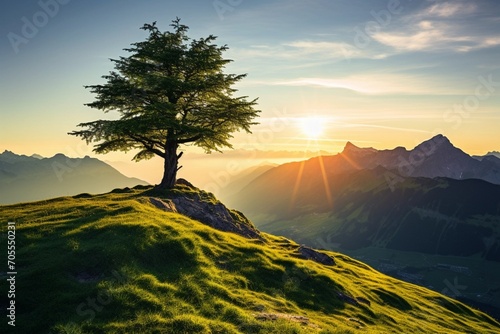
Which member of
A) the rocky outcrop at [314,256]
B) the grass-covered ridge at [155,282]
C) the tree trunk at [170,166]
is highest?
the tree trunk at [170,166]

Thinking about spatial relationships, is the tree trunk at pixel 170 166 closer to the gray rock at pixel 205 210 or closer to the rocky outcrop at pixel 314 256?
the gray rock at pixel 205 210

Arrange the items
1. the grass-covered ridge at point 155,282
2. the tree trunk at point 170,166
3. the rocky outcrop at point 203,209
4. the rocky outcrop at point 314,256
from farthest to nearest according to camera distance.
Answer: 1. the rocky outcrop at point 314,256
2. the tree trunk at point 170,166
3. the rocky outcrop at point 203,209
4. the grass-covered ridge at point 155,282

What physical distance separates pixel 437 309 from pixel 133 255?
54940 mm

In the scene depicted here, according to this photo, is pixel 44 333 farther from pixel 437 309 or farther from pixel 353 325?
pixel 437 309

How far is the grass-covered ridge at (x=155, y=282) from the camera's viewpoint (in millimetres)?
18938

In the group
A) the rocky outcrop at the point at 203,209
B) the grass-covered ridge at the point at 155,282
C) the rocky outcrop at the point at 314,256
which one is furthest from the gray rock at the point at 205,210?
the rocky outcrop at the point at 314,256

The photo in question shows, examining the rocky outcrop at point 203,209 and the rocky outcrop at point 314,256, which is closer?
the rocky outcrop at point 203,209

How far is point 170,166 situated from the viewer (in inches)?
1983

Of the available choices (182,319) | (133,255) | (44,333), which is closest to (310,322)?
(182,319)

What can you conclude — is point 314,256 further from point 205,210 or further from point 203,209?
point 203,209

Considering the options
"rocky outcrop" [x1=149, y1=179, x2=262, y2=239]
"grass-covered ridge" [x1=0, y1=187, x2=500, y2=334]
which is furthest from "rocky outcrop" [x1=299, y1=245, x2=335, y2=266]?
"grass-covered ridge" [x1=0, y1=187, x2=500, y2=334]

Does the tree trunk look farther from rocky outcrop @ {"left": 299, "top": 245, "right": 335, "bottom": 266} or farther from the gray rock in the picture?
A: rocky outcrop @ {"left": 299, "top": 245, "right": 335, "bottom": 266}

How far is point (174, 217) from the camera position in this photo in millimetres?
36562

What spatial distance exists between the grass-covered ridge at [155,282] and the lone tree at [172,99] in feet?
38.8
